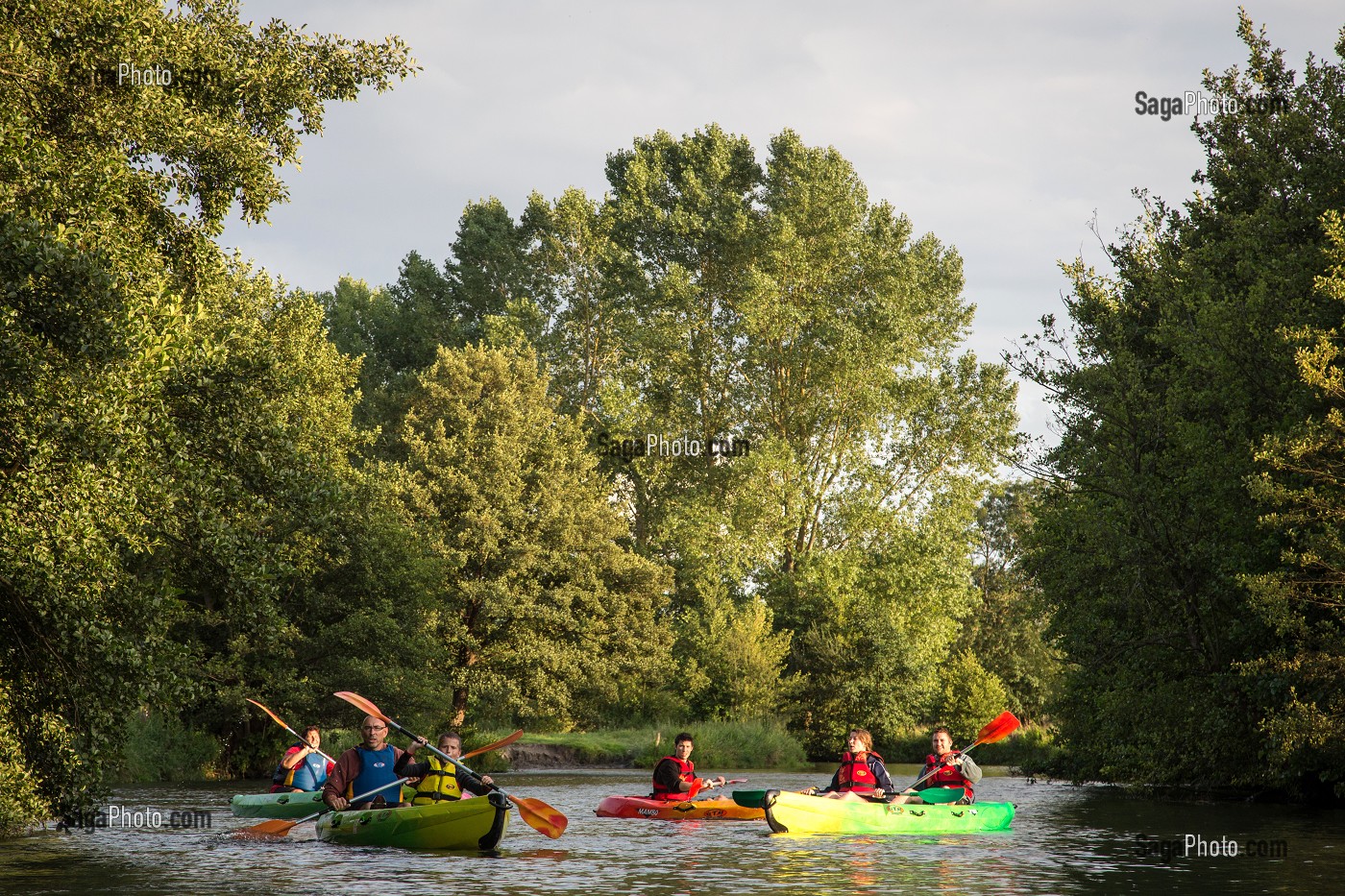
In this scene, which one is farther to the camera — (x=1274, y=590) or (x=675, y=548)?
(x=675, y=548)

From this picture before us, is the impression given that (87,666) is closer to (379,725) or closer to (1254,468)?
(379,725)

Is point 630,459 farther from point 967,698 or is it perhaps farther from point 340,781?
point 340,781

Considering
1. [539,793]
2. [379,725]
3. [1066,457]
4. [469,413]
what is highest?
[469,413]

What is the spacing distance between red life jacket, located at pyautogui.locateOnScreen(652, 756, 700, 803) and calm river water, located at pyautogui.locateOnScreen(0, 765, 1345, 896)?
51cm

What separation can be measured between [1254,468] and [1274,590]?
3266mm

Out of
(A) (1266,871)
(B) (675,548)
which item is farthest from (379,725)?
(B) (675,548)

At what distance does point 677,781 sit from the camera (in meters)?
19.9

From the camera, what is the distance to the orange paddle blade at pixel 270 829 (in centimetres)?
1612

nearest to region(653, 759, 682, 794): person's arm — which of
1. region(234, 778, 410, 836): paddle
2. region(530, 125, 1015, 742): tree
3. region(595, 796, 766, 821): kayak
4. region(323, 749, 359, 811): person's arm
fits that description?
region(595, 796, 766, 821): kayak

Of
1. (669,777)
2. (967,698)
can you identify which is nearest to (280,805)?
(669,777)

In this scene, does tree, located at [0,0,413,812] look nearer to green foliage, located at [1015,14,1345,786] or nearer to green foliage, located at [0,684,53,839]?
green foliage, located at [0,684,53,839]

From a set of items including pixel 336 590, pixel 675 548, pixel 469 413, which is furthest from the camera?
pixel 675 548

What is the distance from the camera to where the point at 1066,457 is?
2597 centimetres

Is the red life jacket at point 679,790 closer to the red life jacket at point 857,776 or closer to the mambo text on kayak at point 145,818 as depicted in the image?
the red life jacket at point 857,776
